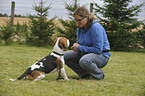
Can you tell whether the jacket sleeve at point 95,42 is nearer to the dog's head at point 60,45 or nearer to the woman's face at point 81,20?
the woman's face at point 81,20

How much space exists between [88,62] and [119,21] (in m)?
9.37

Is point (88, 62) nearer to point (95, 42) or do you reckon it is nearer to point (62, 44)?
point (95, 42)

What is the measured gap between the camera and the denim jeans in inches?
153

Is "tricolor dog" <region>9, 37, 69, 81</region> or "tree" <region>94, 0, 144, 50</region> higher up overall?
"tree" <region>94, 0, 144, 50</region>

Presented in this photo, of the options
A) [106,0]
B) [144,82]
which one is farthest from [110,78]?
[106,0]

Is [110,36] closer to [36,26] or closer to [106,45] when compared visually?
[36,26]

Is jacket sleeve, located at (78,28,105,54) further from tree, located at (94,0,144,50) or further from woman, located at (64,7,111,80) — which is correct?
tree, located at (94,0,144,50)

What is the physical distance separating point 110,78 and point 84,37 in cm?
114

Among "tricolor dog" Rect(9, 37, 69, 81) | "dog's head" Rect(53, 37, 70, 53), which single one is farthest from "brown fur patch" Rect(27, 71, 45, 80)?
"dog's head" Rect(53, 37, 70, 53)

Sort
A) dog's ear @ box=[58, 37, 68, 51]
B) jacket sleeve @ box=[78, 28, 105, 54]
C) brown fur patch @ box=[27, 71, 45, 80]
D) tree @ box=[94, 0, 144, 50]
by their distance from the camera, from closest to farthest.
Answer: brown fur patch @ box=[27, 71, 45, 80] < dog's ear @ box=[58, 37, 68, 51] < jacket sleeve @ box=[78, 28, 105, 54] < tree @ box=[94, 0, 144, 50]

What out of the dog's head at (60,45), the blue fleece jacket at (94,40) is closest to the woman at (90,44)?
the blue fleece jacket at (94,40)

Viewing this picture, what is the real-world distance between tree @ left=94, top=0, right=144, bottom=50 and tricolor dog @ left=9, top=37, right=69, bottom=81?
850 cm

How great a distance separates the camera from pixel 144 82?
4.04 m

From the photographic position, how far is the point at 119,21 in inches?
494
